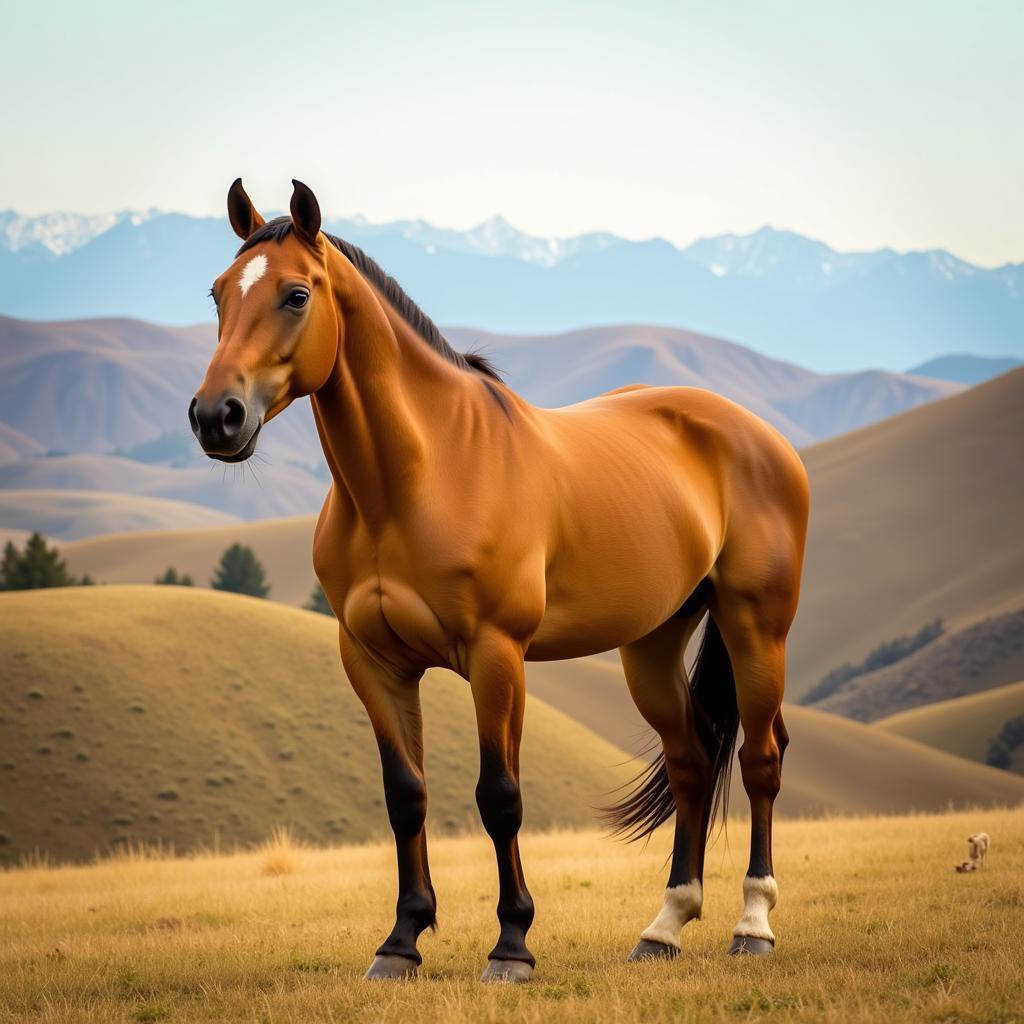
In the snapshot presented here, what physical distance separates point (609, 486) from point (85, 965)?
3.88 m

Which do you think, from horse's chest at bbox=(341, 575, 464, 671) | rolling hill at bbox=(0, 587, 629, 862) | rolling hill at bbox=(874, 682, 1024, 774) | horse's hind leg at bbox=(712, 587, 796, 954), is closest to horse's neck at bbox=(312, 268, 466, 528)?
horse's chest at bbox=(341, 575, 464, 671)

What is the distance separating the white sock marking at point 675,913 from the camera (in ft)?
23.6

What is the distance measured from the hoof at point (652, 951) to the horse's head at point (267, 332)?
345 centimetres

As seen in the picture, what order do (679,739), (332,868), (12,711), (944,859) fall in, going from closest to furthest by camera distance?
(679,739)
(944,859)
(332,868)
(12,711)

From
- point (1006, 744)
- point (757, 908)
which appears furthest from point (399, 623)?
point (1006, 744)

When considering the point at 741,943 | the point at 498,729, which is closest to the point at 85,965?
the point at 498,729

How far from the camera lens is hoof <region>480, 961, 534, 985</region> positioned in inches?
246

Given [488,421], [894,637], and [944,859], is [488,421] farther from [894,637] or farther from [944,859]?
[894,637]

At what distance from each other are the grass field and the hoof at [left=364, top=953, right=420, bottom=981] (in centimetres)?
12

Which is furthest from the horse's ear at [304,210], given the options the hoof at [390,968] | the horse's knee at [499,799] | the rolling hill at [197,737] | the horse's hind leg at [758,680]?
the rolling hill at [197,737]

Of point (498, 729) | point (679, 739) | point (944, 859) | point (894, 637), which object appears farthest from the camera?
point (894, 637)

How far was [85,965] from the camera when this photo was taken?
7.27m

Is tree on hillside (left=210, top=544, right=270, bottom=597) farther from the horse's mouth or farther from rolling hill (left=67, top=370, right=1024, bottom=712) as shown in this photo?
the horse's mouth

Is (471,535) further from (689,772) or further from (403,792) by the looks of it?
(689,772)
